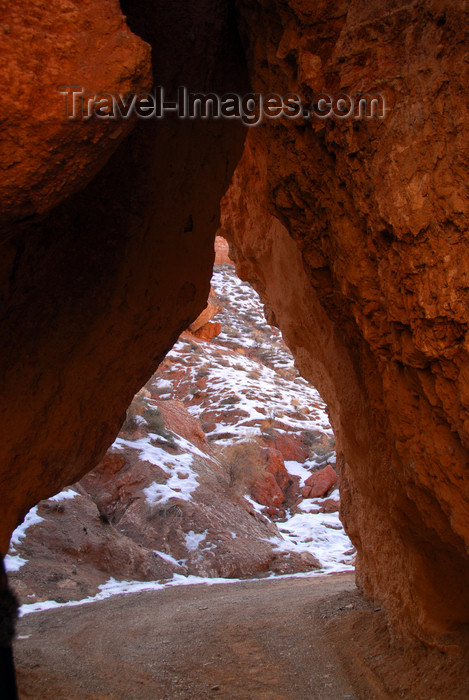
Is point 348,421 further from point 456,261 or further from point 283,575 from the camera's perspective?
point 283,575

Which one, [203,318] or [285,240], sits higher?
[285,240]

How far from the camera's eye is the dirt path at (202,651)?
13.8 feet

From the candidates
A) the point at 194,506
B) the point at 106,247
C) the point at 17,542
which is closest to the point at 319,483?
the point at 194,506

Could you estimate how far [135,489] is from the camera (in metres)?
14.7

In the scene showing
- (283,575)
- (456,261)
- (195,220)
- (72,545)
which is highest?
(195,220)

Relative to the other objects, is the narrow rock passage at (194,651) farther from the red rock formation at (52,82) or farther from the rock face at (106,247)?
the red rock formation at (52,82)

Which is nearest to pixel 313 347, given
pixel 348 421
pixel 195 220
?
pixel 348 421

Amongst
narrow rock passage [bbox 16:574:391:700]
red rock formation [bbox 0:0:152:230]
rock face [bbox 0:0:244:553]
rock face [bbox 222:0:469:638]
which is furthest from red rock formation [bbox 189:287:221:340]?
red rock formation [bbox 0:0:152:230]

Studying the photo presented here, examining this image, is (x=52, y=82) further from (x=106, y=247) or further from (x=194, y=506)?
(x=194, y=506)

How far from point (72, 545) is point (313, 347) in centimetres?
730

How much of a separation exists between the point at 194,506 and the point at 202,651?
9.24m

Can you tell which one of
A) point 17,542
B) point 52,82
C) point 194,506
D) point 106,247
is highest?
point 52,82

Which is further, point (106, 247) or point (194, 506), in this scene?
point (194, 506)

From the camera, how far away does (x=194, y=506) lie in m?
14.5
